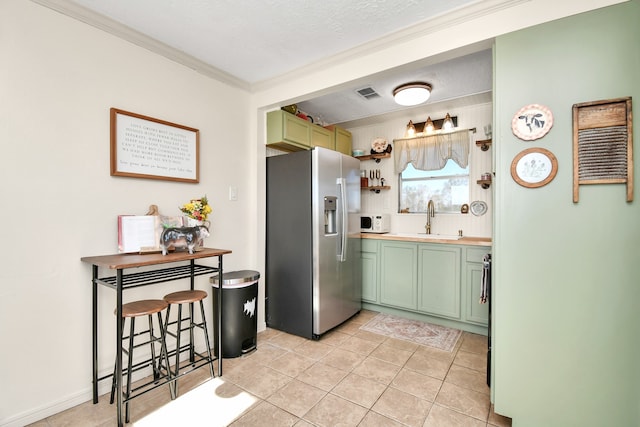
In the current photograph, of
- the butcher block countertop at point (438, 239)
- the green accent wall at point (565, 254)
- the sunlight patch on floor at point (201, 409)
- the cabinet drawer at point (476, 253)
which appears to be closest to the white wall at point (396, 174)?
the butcher block countertop at point (438, 239)

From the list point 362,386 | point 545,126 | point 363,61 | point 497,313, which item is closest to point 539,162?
point 545,126

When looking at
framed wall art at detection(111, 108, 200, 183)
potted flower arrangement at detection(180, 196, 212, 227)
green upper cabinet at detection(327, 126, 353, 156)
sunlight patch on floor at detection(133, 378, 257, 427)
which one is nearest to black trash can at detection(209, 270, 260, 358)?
sunlight patch on floor at detection(133, 378, 257, 427)

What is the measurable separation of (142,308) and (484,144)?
3642 millimetres

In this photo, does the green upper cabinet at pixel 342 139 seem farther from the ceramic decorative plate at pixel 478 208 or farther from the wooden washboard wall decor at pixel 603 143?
the wooden washboard wall decor at pixel 603 143

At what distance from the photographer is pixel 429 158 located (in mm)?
3711

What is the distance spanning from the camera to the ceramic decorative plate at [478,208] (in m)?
3.39

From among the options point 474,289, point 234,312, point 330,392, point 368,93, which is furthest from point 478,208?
point 234,312

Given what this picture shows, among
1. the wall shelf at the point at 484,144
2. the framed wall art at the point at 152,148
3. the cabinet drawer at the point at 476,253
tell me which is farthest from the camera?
the wall shelf at the point at 484,144

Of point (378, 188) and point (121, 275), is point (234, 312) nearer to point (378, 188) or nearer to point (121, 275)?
point (121, 275)

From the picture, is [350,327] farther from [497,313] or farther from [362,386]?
[497,313]

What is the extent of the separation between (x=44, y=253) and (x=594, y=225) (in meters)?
3.11

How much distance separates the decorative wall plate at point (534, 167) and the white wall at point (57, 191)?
8.19 ft

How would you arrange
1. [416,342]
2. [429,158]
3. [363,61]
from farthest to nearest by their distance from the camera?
1. [429,158]
2. [416,342]
3. [363,61]

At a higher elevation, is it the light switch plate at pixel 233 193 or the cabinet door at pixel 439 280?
the light switch plate at pixel 233 193
